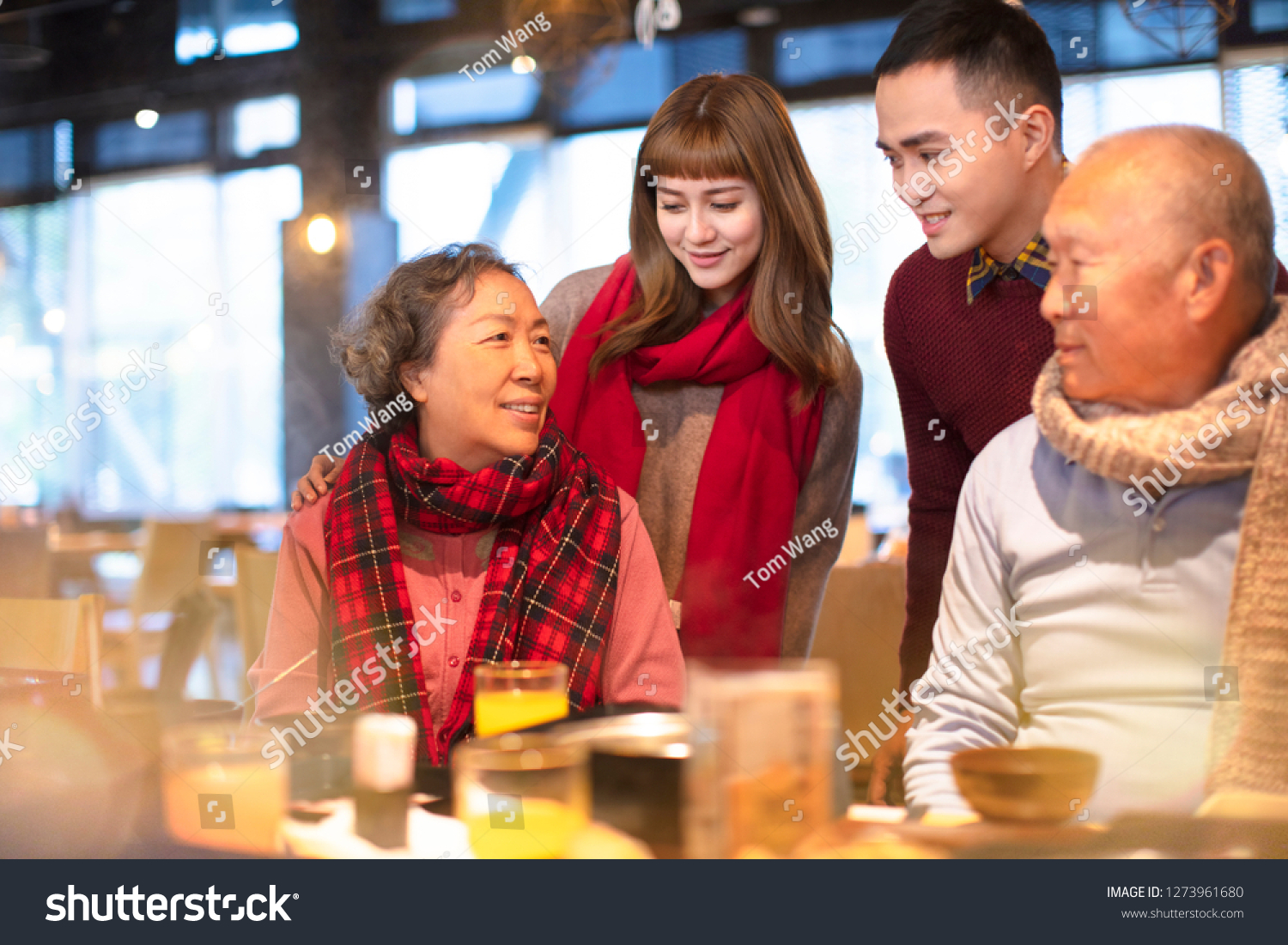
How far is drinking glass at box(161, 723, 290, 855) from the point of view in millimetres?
705

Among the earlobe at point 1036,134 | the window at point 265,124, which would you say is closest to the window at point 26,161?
the window at point 265,124

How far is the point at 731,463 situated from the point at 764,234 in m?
0.36

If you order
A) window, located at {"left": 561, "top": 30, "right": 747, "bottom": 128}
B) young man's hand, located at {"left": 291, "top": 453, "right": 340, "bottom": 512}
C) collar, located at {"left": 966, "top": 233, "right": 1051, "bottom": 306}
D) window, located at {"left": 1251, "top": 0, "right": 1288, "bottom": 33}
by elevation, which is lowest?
young man's hand, located at {"left": 291, "top": 453, "right": 340, "bottom": 512}

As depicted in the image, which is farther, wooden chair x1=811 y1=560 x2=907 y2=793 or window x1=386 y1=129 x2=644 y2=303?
window x1=386 y1=129 x2=644 y2=303

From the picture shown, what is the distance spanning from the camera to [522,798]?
637 mm

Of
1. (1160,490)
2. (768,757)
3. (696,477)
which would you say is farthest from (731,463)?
(768,757)

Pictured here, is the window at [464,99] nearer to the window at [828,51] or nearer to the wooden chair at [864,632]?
the window at [828,51]

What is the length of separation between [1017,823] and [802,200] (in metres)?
1.03

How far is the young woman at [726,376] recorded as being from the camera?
4.69 feet

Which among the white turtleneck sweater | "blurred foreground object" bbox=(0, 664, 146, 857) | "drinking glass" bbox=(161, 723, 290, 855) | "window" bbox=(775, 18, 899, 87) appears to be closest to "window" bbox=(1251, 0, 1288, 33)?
the white turtleneck sweater

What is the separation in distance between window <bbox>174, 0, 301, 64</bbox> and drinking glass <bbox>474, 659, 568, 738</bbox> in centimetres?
184

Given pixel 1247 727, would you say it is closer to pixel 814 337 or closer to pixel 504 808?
pixel 504 808

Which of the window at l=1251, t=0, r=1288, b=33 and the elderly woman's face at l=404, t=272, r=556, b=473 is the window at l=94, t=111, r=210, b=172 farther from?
the window at l=1251, t=0, r=1288, b=33

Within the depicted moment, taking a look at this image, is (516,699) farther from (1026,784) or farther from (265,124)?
(265,124)
